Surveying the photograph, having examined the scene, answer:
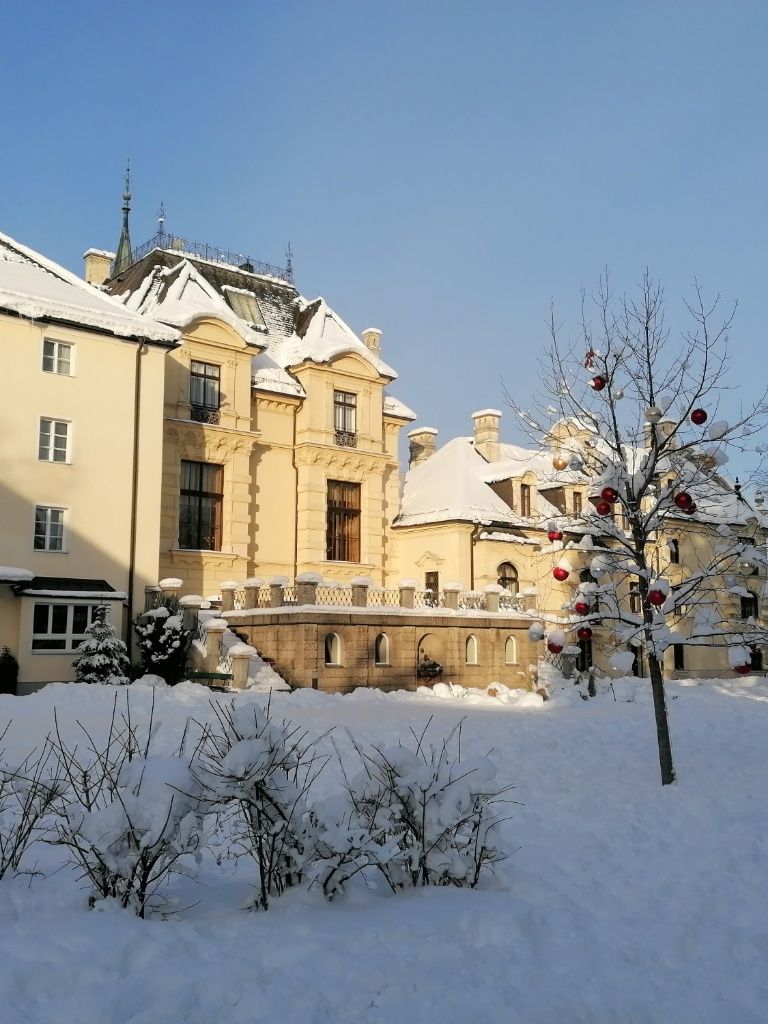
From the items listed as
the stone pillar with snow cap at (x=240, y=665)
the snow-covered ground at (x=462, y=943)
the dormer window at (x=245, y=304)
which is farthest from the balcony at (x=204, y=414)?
the snow-covered ground at (x=462, y=943)

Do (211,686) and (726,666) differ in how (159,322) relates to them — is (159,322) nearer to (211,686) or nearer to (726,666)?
(211,686)

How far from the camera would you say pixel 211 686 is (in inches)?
893

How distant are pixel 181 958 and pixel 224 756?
1.40 meters

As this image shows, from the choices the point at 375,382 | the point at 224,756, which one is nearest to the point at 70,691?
the point at 224,756

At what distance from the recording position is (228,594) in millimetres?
27688

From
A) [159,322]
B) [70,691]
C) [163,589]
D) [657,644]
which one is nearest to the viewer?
[657,644]

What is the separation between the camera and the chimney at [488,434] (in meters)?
41.6

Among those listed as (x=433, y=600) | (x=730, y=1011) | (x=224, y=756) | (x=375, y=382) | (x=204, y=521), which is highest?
(x=375, y=382)

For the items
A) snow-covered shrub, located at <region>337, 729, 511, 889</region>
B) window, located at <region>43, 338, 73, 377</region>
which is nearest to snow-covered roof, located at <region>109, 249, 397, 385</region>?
window, located at <region>43, 338, 73, 377</region>

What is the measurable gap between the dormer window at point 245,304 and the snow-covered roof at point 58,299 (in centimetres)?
775

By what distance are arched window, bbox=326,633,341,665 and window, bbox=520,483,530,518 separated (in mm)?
13402

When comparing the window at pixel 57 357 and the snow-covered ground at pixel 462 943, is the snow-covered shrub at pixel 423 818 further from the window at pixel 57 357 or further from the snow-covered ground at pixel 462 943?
the window at pixel 57 357

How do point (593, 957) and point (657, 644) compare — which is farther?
point (657, 644)

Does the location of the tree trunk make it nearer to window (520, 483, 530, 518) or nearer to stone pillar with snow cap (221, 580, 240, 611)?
stone pillar with snow cap (221, 580, 240, 611)
